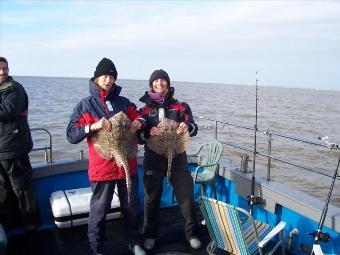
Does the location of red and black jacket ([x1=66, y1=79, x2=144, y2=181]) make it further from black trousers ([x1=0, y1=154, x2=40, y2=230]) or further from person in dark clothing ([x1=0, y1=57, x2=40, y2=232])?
black trousers ([x1=0, y1=154, x2=40, y2=230])

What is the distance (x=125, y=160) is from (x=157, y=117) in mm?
731

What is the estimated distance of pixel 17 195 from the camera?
14.5 ft

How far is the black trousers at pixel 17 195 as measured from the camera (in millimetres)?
4316

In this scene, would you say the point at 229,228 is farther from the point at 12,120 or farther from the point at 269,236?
the point at 12,120

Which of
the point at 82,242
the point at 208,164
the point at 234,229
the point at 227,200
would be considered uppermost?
the point at 208,164

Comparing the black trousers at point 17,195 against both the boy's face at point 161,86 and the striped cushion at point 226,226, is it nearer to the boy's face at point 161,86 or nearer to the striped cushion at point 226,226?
the boy's face at point 161,86

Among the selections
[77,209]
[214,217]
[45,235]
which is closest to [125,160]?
[214,217]

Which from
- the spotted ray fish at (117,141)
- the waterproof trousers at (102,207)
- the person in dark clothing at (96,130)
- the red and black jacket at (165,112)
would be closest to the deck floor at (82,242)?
the waterproof trousers at (102,207)

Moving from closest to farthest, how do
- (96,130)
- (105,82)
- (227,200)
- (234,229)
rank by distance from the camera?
(234,229) → (96,130) → (105,82) → (227,200)

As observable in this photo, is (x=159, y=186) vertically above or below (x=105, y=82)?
below

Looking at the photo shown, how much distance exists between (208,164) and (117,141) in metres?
2.26

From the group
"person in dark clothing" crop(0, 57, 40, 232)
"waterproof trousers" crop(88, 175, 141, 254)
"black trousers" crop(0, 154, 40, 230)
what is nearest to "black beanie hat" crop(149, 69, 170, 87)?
"waterproof trousers" crop(88, 175, 141, 254)

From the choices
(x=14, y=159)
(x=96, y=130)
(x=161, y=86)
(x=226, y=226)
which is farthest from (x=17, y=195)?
(x=226, y=226)

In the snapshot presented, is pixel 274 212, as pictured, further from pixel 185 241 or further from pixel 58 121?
pixel 58 121
